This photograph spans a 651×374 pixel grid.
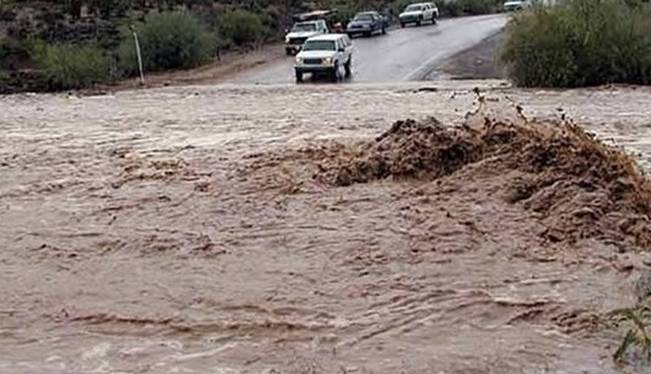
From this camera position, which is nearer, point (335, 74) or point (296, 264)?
point (296, 264)

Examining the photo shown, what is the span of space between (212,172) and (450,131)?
10.9 feet

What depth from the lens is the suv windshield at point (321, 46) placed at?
126ft

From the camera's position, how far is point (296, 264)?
11.0 metres

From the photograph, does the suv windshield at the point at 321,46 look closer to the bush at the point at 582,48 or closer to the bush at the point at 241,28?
the bush at the point at 582,48

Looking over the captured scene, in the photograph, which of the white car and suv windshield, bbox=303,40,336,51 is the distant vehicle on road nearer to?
the white car

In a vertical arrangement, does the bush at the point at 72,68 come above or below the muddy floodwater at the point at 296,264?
below

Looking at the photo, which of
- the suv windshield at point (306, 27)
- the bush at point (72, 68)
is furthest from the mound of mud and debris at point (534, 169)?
the suv windshield at point (306, 27)

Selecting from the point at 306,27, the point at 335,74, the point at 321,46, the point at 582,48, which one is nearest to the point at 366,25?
the point at 306,27

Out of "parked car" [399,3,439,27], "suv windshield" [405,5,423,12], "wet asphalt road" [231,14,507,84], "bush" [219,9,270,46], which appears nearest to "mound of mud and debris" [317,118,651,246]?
"wet asphalt road" [231,14,507,84]

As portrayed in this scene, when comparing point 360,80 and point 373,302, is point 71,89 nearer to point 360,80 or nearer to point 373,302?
point 360,80

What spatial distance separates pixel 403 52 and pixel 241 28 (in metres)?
9.52

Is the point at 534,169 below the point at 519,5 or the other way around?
the other way around

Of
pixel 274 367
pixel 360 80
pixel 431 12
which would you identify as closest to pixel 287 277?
pixel 274 367

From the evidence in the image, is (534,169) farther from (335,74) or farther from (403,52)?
(403,52)
